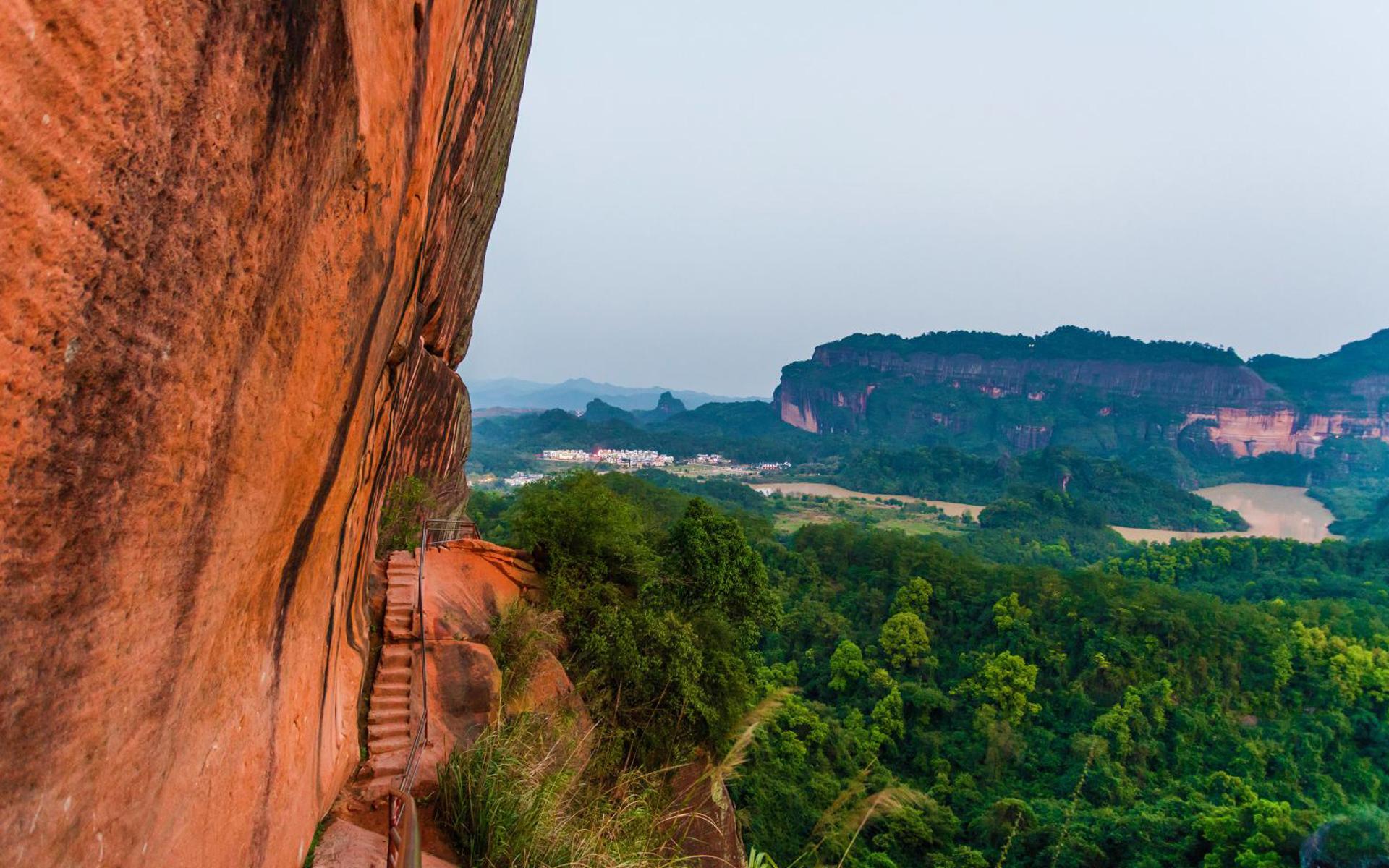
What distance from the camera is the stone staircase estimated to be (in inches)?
246

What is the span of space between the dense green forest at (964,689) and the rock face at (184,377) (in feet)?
10.5

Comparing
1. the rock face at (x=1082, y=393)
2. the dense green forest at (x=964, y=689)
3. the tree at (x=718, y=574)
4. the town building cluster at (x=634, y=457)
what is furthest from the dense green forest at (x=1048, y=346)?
the tree at (x=718, y=574)

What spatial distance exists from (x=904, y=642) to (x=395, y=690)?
78.0 feet

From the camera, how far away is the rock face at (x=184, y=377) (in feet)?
6.57

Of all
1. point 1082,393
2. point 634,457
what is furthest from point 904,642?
point 1082,393

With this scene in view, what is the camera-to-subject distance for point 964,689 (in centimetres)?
2461

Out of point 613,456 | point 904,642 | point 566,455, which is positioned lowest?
point 904,642

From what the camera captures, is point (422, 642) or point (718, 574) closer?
point (422, 642)

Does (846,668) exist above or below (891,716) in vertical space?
above

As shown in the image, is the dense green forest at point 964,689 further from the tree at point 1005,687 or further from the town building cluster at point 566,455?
the town building cluster at point 566,455

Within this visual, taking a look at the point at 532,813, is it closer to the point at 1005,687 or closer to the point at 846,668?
the point at 846,668

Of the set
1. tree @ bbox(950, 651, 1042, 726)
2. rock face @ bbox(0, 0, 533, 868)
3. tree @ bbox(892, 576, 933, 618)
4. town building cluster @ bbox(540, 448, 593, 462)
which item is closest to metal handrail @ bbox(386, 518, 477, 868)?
rock face @ bbox(0, 0, 533, 868)

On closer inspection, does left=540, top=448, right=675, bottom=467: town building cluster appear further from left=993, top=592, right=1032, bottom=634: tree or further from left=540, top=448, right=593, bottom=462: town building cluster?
left=993, top=592, right=1032, bottom=634: tree

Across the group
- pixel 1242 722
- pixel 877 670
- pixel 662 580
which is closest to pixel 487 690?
pixel 662 580
